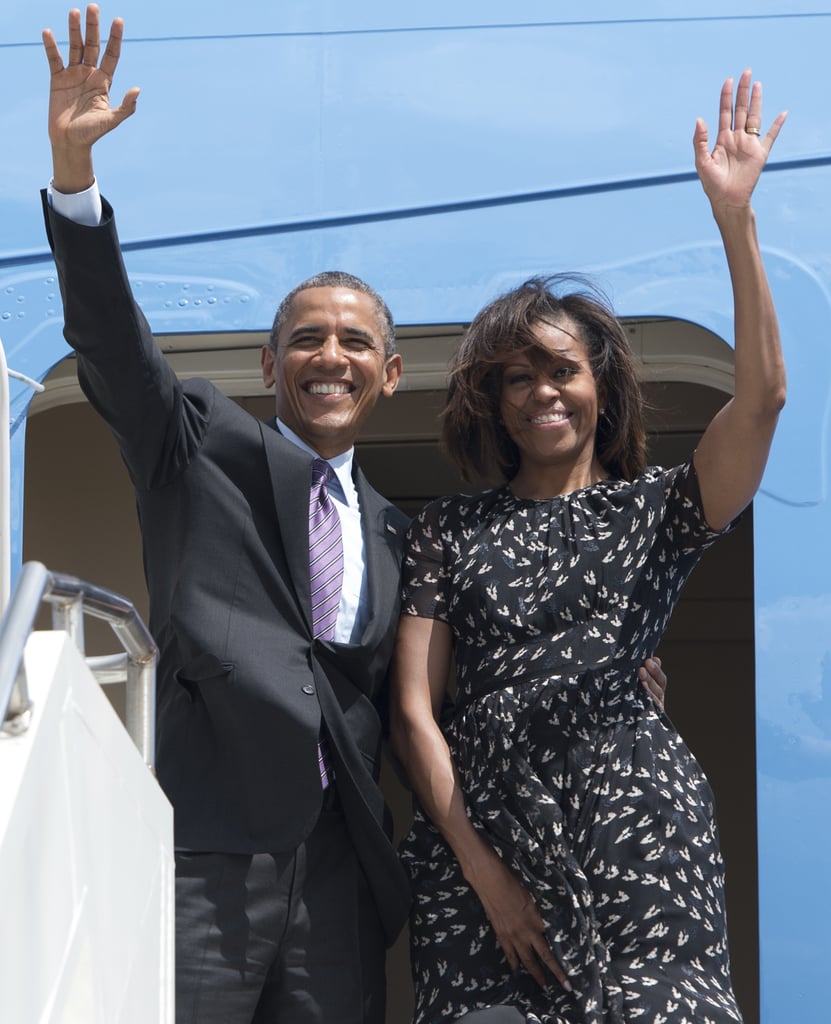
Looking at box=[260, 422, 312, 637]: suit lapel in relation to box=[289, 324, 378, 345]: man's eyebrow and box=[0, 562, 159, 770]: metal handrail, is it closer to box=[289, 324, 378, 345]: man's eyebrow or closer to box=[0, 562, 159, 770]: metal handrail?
box=[289, 324, 378, 345]: man's eyebrow

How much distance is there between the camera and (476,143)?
3.05m

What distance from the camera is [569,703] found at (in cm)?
231

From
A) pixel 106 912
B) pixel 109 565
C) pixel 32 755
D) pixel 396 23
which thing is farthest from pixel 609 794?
pixel 109 565

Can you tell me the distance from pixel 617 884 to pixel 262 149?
1.76 metres

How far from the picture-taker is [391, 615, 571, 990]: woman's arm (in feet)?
7.39

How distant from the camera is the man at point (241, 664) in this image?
219cm

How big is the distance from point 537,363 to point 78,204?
841 mm

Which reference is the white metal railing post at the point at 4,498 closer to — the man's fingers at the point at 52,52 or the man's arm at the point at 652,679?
the man's fingers at the point at 52,52

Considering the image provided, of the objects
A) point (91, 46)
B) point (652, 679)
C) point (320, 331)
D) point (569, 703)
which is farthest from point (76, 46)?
point (652, 679)

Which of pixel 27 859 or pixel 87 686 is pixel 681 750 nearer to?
pixel 87 686

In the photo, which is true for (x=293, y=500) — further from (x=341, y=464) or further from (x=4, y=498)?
(x=4, y=498)

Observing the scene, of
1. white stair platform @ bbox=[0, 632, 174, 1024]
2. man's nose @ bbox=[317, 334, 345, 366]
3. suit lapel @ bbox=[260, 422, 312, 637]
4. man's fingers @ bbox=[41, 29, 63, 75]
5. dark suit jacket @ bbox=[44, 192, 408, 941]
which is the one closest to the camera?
white stair platform @ bbox=[0, 632, 174, 1024]

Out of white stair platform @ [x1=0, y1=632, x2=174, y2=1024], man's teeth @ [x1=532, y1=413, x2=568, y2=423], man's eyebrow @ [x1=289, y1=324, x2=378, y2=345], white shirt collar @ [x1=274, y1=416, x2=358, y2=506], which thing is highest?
man's eyebrow @ [x1=289, y1=324, x2=378, y2=345]

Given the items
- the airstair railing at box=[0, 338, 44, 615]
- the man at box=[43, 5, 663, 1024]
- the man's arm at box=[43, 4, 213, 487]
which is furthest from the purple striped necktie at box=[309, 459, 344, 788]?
the airstair railing at box=[0, 338, 44, 615]
